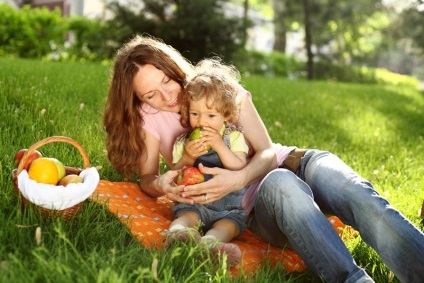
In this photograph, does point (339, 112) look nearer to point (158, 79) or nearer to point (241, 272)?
point (158, 79)

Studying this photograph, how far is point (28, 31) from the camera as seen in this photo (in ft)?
42.4

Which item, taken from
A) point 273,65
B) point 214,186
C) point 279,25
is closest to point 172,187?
point 214,186

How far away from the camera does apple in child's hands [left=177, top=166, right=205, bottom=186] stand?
8.80 ft

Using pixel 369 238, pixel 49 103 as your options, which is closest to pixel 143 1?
pixel 49 103

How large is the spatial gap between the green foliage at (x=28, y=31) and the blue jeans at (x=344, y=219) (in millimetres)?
11630

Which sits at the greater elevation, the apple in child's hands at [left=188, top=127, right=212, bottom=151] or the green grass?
the apple in child's hands at [left=188, top=127, right=212, bottom=151]

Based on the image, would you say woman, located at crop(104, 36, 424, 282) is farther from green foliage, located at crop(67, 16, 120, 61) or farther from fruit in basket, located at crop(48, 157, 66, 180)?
green foliage, located at crop(67, 16, 120, 61)

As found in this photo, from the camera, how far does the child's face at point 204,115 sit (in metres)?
2.79

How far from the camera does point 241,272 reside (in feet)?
7.47

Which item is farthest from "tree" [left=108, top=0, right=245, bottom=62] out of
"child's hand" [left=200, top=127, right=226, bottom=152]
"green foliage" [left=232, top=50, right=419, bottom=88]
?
"child's hand" [left=200, top=127, right=226, bottom=152]

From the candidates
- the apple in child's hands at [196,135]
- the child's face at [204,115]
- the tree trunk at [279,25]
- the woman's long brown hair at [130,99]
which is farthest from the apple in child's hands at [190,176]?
the tree trunk at [279,25]

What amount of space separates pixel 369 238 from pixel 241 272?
0.61 m

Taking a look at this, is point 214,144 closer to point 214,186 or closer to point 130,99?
point 214,186

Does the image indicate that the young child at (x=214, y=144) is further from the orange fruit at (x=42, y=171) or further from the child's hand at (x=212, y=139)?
the orange fruit at (x=42, y=171)
